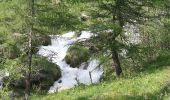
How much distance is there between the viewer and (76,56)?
44.2m

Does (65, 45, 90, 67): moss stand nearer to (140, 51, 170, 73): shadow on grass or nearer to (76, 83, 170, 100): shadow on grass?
(140, 51, 170, 73): shadow on grass

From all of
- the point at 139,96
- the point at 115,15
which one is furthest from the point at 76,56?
the point at 139,96

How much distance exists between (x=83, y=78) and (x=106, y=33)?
1534cm

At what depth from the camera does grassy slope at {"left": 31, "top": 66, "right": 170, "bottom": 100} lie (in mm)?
19547

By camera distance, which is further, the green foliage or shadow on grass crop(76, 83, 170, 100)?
the green foliage

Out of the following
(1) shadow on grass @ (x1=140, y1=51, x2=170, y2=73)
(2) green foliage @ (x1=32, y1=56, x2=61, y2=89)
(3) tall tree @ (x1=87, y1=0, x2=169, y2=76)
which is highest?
(3) tall tree @ (x1=87, y1=0, x2=169, y2=76)

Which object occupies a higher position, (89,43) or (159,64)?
(89,43)

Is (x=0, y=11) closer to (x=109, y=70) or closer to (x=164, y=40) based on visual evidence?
(x=109, y=70)

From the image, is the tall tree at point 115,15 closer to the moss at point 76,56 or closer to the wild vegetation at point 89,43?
the wild vegetation at point 89,43

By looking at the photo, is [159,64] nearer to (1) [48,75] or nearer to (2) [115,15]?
(2) [115,15]

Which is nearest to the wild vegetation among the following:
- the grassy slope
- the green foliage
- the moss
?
the grassy slope

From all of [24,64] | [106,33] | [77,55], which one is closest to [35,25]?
[24,64]

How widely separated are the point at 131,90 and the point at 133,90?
0.66 ft

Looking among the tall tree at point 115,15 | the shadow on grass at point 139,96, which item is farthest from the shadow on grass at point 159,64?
the shadow on grass at point 139,96
